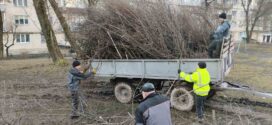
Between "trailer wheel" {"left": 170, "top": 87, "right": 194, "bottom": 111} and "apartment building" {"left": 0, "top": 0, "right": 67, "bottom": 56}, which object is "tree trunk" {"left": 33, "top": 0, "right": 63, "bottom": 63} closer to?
"trailer wheel" {"left": 170, "top": 87, "right": 194, "bottom": 111}

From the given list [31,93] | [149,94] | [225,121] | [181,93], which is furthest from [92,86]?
[149,94]

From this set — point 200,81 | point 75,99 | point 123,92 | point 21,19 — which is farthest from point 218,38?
point 21,19

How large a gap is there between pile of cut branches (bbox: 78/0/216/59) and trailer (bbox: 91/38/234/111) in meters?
0.26

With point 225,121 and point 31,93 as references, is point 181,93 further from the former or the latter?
point 31,93

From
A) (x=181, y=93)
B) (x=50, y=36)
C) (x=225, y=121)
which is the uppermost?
(x=50, y=36)

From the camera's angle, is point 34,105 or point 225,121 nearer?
point 225,121

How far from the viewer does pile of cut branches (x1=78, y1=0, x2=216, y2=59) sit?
7.55 metres

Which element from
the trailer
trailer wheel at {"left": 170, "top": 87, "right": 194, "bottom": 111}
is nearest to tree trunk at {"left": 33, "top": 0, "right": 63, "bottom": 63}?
the trailer

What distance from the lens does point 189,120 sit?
647cm

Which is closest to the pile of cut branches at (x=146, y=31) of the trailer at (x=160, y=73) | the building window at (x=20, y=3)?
the trailer at (x=160, y=73)

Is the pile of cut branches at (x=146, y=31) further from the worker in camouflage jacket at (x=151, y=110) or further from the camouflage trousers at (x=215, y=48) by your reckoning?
the worker in camouflage jacket at (x=151, y=110)

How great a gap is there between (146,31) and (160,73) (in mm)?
1237

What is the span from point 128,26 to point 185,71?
85.1 inches

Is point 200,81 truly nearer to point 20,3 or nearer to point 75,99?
point 75,99
